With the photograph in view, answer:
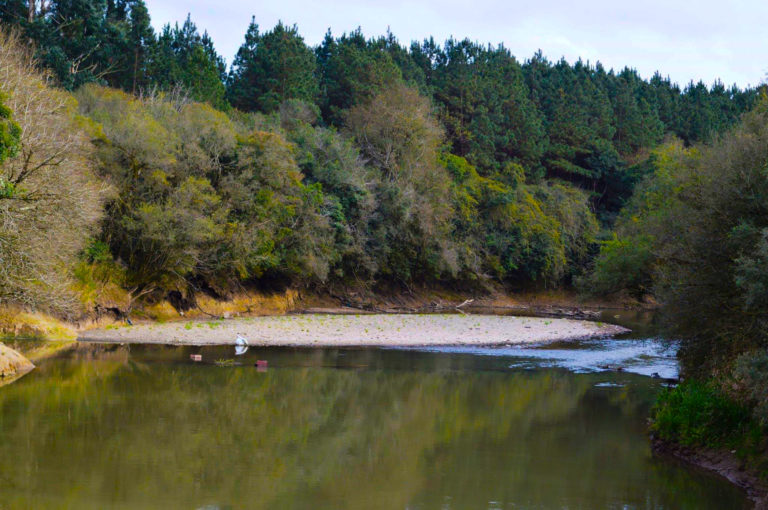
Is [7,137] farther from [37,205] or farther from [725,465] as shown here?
[725,465]

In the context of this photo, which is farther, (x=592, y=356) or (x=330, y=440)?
(x=592, y=356)

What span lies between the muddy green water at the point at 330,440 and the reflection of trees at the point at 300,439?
49 millimetres

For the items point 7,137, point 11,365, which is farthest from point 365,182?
point 7,137

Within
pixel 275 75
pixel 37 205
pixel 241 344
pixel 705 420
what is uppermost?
pixel 275 75

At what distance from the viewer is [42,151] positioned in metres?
23.4

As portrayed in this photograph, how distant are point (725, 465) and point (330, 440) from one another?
25.5ft

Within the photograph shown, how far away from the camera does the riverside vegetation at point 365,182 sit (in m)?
15.8

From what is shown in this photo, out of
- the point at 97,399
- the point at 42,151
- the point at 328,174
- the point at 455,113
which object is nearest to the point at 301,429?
the point at 97,399

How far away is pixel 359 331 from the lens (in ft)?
119

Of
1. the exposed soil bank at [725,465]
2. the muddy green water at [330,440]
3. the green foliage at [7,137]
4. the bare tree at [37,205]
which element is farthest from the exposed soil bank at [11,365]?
the exposed soil bank at [725,465]

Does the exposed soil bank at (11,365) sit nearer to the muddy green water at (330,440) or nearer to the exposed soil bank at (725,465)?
the muddy green water at (330,440)

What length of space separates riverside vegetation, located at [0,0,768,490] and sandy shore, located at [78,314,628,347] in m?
2.80

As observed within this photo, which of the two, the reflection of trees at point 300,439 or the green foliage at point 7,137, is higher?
the green foliage at point 7,137

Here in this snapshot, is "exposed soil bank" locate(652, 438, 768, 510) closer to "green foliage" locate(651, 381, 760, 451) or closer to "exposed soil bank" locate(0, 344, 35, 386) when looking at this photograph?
"green foliage" locate(651, 381, 760, 451)
